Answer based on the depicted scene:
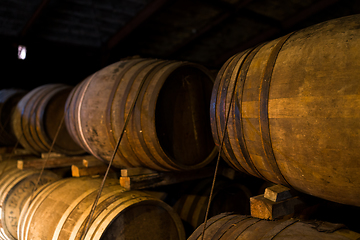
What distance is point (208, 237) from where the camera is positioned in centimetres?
176

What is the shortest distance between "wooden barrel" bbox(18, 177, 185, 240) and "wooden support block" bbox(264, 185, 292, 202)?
3.72 ft

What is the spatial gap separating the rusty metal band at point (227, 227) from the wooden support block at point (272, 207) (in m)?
0.11

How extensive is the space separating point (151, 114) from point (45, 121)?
2592 millimetres

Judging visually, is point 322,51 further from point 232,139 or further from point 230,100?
point 232,139

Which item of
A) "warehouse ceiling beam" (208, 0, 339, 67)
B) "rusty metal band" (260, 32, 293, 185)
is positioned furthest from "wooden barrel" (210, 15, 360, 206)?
"warehouse ceiling beam" (208, 0, 339, 67)

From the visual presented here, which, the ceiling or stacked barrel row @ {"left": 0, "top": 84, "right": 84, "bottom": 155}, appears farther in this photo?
the ceiling

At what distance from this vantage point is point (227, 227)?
1747 mm

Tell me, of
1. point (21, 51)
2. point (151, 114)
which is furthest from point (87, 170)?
point (21, 51)

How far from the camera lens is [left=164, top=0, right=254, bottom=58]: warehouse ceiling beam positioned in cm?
635

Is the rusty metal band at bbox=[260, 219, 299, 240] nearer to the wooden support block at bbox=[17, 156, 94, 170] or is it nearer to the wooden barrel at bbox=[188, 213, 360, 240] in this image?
the wooden barrel at bbox=[188, 213, 360, 240]

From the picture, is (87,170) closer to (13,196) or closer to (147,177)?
(147,177)

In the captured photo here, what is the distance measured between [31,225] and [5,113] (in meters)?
3.76

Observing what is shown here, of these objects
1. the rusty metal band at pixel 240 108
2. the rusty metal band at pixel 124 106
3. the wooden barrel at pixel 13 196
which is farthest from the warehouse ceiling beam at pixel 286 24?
the wooden barrel at pixel 13 196

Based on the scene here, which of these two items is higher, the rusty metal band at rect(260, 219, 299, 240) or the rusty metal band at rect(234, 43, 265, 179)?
the rusty metal band at rect(234, 43, 265, 179)
